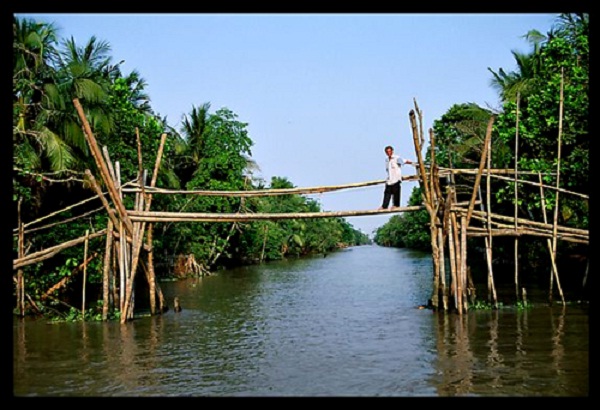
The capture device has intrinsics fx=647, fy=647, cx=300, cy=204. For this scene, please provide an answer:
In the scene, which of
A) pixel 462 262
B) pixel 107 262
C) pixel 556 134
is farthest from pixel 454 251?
pixel 107 262

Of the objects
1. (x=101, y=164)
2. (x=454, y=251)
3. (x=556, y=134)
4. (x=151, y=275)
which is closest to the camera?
(x=101, y=164)

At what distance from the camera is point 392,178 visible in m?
12.2

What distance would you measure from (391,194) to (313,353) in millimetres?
3818

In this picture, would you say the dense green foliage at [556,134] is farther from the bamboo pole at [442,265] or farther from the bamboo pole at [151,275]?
the bamboo pole at [151,275]

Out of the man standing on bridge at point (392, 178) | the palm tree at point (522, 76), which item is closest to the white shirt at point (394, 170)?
the man standing on bridge at point (392, 178)

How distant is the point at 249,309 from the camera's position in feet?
51.0

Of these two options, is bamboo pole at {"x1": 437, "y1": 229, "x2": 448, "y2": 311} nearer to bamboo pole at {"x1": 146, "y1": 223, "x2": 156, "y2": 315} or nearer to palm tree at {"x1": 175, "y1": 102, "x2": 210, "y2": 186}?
bamboo pole at {"x1": 146, "y1": 223, "x2": 156, "y2": 315}

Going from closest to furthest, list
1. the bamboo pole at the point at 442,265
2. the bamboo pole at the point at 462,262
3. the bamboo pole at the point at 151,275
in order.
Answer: the bamboo pole at the point at 462,262
the bamboo pole at the point at 442,265
the bamboo pole at the point at 151,275

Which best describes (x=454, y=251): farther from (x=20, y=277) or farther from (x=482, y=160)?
(x=20, y=277)

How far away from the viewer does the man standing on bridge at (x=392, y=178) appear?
1216cm

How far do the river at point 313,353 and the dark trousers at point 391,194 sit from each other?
7.59ft
